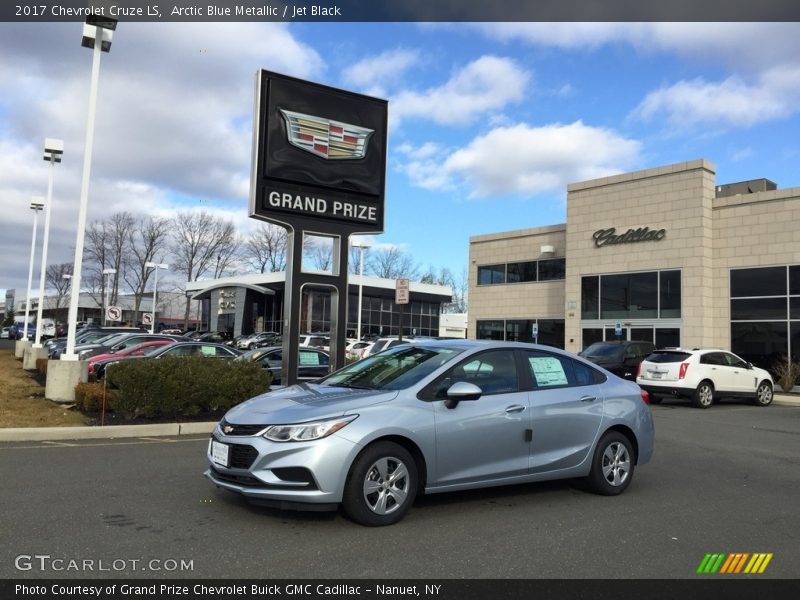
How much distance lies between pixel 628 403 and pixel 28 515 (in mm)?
5777

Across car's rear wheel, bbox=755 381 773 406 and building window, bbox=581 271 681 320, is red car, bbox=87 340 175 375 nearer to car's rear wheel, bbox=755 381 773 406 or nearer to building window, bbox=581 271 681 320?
car's rear wheel, bbox=755 381 773 406

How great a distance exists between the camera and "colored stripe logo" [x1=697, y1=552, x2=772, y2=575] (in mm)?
4547

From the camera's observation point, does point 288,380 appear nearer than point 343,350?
Yes

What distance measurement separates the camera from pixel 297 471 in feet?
16.1

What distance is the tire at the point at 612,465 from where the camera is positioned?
6547 mm

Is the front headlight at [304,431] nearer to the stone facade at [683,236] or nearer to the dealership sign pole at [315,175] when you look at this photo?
the dealership sign pole at [315,175]

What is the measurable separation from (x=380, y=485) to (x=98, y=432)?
21.3 ft

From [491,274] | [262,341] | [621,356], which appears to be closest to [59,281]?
[262,341]

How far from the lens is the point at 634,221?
96.3ft

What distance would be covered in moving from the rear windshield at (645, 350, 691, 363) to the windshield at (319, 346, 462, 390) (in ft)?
42.8

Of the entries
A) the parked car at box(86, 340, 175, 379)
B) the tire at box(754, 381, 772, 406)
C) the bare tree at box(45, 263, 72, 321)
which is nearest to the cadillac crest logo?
the parked car at box(86, 340, 175, 379)

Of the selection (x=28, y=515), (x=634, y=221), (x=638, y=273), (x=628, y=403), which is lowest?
(x=28, y=515)

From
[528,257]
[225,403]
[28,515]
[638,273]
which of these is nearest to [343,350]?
[225,403]

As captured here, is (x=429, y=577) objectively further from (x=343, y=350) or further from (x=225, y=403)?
(x=343, y=350)
